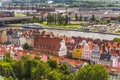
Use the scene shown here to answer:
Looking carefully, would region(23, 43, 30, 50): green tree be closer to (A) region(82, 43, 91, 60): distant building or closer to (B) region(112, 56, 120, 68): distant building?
(A) region(82, 43, 91, 60): distant building

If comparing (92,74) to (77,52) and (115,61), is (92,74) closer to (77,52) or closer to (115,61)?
(115,61)

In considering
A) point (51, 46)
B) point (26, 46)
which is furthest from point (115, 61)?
point (26, 46)

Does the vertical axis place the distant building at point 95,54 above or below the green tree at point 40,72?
below

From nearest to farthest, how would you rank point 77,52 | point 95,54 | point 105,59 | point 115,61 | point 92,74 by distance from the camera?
1. point 92,74
2. point 115,61
3. point 105,59
4. point 95,54
5. point 77,52

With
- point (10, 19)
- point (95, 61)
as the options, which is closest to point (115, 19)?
point (10, 19)

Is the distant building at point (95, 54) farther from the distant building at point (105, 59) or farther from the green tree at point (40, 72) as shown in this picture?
the green tree at point (40, 72)

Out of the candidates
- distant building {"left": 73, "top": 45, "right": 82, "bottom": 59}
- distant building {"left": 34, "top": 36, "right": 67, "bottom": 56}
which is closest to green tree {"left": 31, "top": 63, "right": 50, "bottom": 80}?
distant building {"left": 73, "top": 45, "right": 82, "bottom": 59}

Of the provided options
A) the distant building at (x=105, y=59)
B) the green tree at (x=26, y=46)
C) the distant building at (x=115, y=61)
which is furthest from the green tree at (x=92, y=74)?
the green tree at (x=26, y=46)

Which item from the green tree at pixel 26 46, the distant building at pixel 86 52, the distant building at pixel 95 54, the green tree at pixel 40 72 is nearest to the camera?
the green tree at pixel 40 72

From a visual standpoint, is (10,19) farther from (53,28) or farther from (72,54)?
(72,54)
